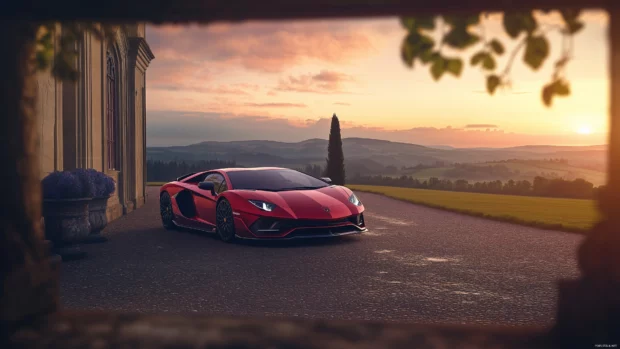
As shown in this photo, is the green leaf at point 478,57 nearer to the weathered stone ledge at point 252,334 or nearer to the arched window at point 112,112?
the weathered stone ledge at point 252,334

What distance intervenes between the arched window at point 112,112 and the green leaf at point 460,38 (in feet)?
43.2

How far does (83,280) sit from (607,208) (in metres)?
5.61

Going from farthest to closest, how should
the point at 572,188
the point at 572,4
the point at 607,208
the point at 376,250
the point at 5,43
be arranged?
the point at 572,188 < the point at 376,250 < the point at 5,43 < the point at 607,208 < the point at 572,4

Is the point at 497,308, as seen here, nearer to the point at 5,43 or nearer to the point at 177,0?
the point at 177,0

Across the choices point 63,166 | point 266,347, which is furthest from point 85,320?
point 63,166

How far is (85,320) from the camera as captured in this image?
3.59 meters

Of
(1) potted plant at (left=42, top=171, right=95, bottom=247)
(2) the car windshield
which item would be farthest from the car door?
(1) potted plant at (left=42, top=171, right=95, bottom=247)

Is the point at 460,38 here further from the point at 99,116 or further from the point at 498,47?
the point at 99,116

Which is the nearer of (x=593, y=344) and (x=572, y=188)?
(x=593, y=344)

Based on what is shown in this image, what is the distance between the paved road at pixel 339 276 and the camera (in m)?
5.36

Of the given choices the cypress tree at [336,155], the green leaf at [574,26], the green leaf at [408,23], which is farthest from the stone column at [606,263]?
the cypress tree at [336,155]

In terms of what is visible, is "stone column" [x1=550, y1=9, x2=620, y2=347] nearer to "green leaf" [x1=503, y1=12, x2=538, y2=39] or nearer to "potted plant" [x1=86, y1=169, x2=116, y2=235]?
"green leaf" [x1=503, y1=12, x2=538, y2=39]

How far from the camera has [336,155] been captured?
33.8 meters

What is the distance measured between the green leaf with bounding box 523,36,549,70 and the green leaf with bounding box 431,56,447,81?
44 cm
